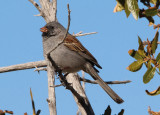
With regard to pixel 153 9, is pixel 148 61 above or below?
below

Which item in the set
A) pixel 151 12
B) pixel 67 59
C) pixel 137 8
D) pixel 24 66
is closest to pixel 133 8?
pixel 137 8

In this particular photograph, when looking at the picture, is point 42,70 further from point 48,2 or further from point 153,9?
point 153,9

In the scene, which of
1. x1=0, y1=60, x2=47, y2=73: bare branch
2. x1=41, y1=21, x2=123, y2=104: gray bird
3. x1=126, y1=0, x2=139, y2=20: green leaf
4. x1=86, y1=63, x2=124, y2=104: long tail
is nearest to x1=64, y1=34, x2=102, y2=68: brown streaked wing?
x1=41, y1=21, x2=123, y2=104: gray bird

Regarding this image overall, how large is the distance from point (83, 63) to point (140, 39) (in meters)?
2.67

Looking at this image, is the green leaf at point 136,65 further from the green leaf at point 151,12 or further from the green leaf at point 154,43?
the green leaf at point 151,12

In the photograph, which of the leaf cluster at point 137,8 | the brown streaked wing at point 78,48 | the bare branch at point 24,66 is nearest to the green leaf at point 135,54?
the leaf cluster at point 137,8

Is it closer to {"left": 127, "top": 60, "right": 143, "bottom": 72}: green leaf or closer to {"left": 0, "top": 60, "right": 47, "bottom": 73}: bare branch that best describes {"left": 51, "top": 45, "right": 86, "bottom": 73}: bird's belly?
{"left": 0, "top": 60, "right": 47, "bottom": 73}: bare branch

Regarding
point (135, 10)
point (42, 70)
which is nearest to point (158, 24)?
point (135, 10)

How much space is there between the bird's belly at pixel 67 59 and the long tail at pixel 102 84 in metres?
0.15

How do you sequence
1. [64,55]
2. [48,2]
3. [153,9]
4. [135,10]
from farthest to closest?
[48,2], [64,55], [153,9], [135,10]

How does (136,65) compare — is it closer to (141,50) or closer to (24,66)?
(141,50)

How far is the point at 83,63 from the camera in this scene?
17.8 feet

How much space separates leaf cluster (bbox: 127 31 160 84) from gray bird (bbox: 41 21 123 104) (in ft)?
6.82

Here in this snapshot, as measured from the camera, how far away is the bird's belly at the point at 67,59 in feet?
16.5
